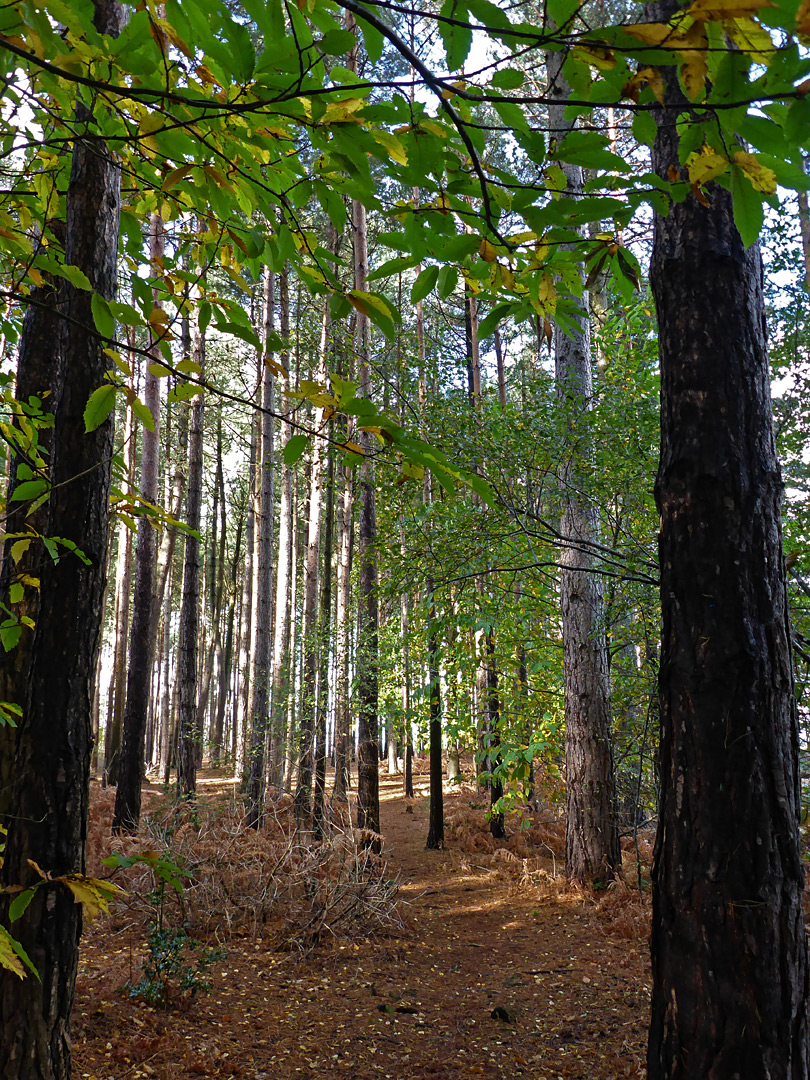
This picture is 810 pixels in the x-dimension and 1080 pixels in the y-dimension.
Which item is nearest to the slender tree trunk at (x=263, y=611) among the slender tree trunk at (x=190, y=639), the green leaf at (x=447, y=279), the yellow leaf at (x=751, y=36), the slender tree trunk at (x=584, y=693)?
the slender tree trunk at (x=190, y=639)

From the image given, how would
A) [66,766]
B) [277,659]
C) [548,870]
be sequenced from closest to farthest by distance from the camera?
[66,766] < [548,870] < [277,659]

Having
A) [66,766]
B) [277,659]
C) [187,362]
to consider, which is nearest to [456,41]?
[187,362]

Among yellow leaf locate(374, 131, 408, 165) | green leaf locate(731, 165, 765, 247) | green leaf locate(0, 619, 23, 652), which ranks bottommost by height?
green leaf locate(0, 619, 23, 652)

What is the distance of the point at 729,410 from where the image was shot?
2.37 m

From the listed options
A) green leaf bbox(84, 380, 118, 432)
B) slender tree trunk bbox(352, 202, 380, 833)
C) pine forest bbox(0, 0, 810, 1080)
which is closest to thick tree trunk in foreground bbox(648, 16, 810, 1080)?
pine forest bbox(0, 0, 810, 1080)

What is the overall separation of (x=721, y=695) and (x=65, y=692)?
2.14 m

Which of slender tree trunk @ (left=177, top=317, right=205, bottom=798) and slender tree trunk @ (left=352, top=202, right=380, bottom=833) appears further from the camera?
slender tree trunk @ (left=177, top=317, right=205, bottom=798)

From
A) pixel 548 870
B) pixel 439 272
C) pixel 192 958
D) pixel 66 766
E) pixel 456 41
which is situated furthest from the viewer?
pixel 548 870

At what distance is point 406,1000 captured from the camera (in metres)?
4.74

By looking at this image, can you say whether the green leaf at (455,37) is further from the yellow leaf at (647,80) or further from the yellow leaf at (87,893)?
the yellow leaf at (87,893)

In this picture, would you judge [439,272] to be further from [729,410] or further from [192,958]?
[192,958]

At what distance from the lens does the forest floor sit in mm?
3730

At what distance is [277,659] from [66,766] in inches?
520

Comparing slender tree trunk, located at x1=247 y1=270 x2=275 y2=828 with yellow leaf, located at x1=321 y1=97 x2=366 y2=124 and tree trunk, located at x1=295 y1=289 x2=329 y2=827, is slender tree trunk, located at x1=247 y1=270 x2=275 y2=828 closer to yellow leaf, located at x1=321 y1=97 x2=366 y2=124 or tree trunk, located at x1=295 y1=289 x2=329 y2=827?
tree trunk, located at x1=295 y1=289 x2=329 y2=827
